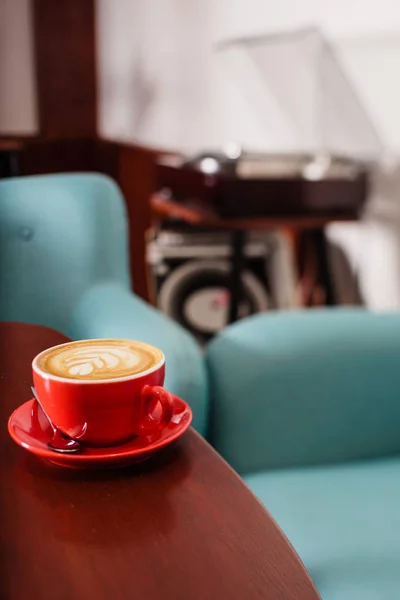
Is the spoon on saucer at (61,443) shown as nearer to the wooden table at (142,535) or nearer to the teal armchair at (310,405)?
the wooden table at (142,535)

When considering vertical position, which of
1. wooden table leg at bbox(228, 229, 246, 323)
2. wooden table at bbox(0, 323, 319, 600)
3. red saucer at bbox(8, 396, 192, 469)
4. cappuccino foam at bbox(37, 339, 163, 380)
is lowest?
wooden table leg at bbox(228, 229, 246, 323)

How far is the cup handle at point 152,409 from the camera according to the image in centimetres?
49

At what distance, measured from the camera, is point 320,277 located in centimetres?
240

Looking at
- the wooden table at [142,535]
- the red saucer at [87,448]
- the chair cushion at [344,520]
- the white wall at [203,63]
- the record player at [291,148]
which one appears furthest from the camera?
the white wall at [203,63]

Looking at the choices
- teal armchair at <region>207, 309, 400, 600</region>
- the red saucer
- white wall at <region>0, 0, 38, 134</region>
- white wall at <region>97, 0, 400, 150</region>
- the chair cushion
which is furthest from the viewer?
white wall at <region>0, 0, 38, 134</region>

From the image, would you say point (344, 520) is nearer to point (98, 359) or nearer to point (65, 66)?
point (98, 359)

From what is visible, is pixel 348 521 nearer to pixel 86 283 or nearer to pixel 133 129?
pixel 86 283

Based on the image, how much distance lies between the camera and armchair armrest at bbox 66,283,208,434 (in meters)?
0.79

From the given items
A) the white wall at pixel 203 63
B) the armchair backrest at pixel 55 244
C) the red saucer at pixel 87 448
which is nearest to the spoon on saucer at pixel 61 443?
the red saucer at pixel 87 448

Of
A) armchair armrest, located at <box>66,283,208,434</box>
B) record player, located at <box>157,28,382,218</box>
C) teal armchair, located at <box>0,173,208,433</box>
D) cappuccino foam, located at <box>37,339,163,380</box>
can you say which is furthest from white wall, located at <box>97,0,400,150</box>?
cappuccino foam, located at <box>37,339,163,380</box>

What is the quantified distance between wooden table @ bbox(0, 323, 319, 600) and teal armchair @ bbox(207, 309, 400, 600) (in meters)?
0.43

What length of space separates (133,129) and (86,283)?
2895 mm

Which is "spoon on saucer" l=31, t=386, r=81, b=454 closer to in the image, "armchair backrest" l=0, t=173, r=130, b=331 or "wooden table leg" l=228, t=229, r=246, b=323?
"armchair backrest" l=0, t=173, r=130, b=331

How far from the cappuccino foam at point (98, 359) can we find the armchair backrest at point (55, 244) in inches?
24.7
